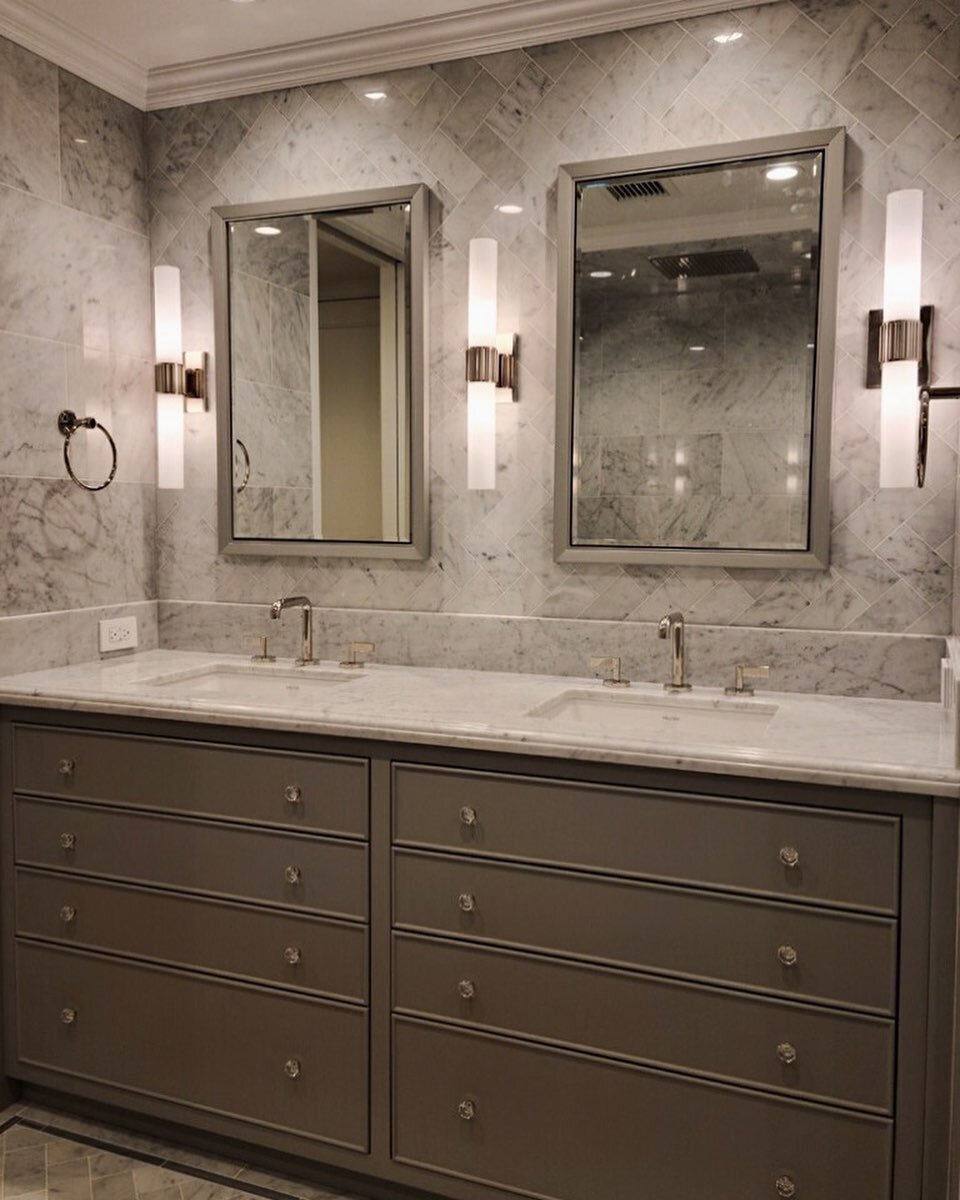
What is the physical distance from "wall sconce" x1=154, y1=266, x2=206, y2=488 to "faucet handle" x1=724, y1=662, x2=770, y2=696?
1.56 metres

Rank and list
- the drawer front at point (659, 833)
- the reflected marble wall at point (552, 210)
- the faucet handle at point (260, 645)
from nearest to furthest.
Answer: the drawer front at point (659, 833) → the reflected marble wall at point (552, 210) → the faucet handle at point (260, 645)

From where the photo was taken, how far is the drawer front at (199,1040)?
2127mm

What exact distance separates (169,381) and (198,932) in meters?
1.46

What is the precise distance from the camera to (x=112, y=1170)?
2242mm

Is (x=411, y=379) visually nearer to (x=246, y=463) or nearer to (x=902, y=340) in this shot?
(x=246, y=463)

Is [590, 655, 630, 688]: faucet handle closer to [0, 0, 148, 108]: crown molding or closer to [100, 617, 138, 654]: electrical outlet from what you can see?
[100, 617, 138, 654]: electrical outlet

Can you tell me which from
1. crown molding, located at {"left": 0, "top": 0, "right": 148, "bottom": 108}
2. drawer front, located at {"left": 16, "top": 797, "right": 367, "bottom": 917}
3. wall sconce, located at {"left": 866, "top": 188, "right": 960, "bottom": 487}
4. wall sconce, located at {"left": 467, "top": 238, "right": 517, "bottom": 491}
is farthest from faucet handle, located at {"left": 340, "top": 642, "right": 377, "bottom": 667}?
crown molding, located at {"left": 0, "top": 0, "right": 148, "bottom": 108}

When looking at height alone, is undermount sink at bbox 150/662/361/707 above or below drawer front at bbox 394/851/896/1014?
above

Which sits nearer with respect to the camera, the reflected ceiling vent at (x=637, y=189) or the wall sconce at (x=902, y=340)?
the wall sconce at (x=902, y=340)

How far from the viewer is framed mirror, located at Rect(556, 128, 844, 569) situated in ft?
7.47

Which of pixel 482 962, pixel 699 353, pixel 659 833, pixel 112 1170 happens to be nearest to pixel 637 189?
pixel 699 353

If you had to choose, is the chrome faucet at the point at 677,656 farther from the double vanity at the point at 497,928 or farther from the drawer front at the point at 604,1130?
the drawer front at the point at 604,1130

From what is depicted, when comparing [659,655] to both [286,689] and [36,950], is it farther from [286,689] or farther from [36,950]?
[36,950]

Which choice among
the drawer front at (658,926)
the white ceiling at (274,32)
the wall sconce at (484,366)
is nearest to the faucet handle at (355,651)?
the wall sconce at (484,366)
